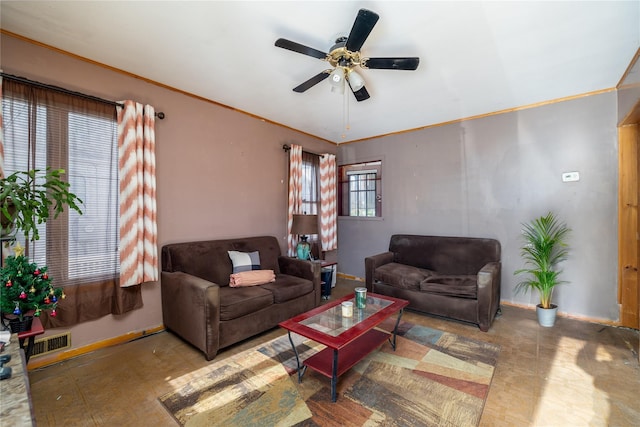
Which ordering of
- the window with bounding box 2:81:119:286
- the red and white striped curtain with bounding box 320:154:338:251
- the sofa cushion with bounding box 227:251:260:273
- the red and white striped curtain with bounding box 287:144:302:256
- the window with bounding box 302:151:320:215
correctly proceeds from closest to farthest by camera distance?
the window with bounding box 2:81:119:286, the sofa cushion with bounding box 227:251:260:273, the red and white striped curtain with bounding box 287:144:302:256, the window with bounding box 302:151:320:215, the red and white striped curtain with bounding box 320:154:338:251

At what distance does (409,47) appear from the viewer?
224 cm

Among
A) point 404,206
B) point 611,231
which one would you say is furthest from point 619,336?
point 404,206

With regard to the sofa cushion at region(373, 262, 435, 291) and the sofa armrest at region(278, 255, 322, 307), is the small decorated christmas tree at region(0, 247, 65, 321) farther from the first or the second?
the sofa cushion at region(373, 262, 435, 291)

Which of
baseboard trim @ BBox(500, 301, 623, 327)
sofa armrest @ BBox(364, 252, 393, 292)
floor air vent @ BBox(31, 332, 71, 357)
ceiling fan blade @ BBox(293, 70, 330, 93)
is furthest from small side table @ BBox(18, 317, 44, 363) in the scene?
baseboard trim @ BBox(500, 301, 623, 327)

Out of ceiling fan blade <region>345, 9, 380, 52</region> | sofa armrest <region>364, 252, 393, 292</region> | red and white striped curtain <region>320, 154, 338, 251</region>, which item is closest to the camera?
ceiling fan blade <region>345, 9, 380, 52</region>

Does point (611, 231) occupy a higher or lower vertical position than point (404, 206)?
lower

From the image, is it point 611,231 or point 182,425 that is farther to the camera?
point 611,231

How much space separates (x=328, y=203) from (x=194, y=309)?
2.95 m

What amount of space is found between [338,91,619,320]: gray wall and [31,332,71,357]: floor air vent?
401cm

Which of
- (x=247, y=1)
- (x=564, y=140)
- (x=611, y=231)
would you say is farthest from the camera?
(x=564, y=140)

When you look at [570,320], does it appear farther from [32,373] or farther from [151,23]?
[32,373]

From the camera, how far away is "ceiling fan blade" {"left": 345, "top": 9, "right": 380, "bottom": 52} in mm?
1570

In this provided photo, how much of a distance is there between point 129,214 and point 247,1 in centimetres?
208

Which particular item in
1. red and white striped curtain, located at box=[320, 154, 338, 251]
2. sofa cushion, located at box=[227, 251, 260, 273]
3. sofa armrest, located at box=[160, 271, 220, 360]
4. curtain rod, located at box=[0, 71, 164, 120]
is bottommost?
sofa armrest, located at box=[160, 271, 220, 360]
